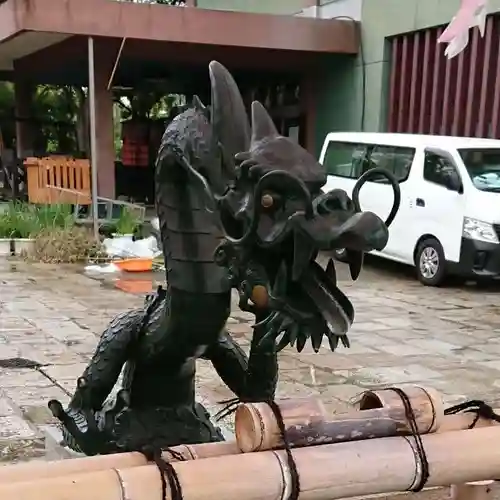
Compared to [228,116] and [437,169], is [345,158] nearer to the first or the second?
[437,169]

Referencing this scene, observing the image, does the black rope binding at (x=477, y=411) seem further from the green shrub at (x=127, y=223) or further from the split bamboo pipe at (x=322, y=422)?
the green shrub at (x=127, y=223)

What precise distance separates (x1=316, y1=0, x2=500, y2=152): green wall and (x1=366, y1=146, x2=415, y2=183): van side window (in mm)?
2265

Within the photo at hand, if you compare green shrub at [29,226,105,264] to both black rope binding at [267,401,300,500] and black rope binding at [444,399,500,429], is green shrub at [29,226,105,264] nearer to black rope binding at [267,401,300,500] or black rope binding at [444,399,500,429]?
black rope binding at [444,399,500,429]

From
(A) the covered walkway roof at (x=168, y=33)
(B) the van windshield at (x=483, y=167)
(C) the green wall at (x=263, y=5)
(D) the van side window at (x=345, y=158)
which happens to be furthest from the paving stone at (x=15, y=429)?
(C) the green wall at (x=263, y=5)

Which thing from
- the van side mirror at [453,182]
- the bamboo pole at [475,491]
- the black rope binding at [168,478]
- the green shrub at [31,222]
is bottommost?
the green shrub at [31,222]

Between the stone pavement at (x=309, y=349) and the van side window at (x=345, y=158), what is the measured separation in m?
2.14

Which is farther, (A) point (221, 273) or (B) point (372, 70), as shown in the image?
(B) point (372, 70)

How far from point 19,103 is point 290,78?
5825mm

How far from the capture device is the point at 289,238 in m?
1.80

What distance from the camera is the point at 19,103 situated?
16.8m

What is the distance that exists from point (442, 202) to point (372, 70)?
167 inches

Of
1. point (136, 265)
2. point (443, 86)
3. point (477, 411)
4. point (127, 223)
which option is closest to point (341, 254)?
point (477, 411)

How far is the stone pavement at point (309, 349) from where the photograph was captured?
16.0 feet

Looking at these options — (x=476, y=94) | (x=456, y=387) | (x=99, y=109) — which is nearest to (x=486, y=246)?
(x=476, y=94)
